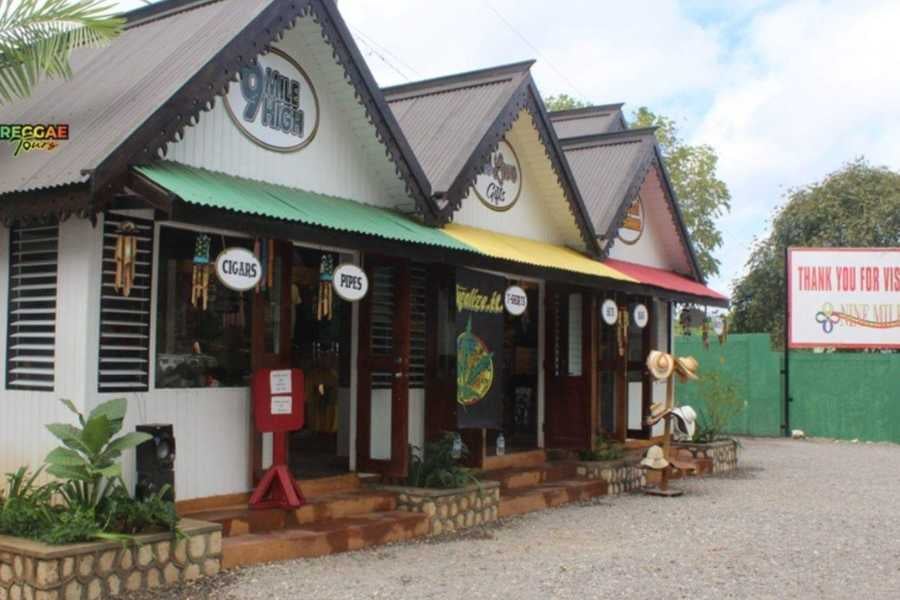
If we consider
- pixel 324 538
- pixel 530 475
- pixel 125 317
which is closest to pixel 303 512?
pixel 324 538

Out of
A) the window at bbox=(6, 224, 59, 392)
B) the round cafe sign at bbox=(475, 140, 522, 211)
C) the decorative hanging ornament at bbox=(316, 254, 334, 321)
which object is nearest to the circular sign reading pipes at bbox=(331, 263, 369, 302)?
the decorative hanging ornament at bbox=(316, 254, 334, 321)

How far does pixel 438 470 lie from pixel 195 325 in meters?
2.97

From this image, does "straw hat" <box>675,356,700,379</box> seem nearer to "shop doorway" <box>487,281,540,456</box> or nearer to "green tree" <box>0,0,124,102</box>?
"shop doorway" <box>487,281,540,456</box>

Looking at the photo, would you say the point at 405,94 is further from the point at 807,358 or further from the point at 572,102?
the point at 572,102

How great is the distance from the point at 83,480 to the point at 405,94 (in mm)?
8044

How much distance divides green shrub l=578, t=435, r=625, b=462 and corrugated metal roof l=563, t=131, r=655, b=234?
2918mm

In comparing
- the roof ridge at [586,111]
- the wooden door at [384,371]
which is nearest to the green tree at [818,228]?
the roof ridge at [586,111]

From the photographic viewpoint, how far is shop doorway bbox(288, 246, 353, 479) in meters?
10.1

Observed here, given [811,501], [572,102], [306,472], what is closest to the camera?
[306,472]

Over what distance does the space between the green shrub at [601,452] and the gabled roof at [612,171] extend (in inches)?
106

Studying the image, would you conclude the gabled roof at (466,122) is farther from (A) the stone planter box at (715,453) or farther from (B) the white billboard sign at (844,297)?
(B) the white billboard sign at (844,297)

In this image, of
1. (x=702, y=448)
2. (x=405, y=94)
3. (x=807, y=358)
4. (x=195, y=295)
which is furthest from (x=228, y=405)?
(x=807, y=358)

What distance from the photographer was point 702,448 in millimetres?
15195

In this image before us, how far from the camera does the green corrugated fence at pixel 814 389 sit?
19953 millimetres
